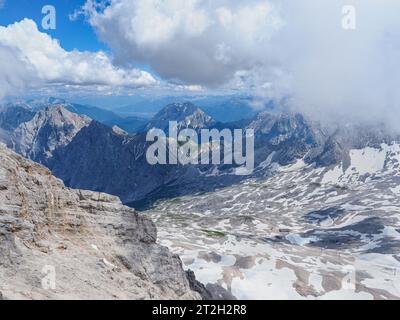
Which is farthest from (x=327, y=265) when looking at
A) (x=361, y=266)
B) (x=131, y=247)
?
(x=131, y=247)

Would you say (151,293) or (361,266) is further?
(361,266)

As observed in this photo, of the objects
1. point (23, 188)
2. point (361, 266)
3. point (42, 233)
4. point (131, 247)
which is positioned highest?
point (23, 188)

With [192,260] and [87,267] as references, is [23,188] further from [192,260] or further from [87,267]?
[192,260]
